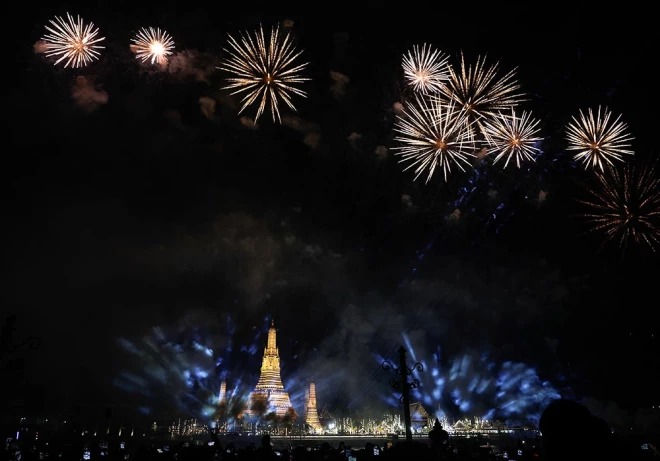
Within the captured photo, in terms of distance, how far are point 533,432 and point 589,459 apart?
171139mm

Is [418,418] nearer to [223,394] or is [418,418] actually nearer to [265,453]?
[223,394]

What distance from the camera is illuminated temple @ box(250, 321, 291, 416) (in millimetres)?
147125

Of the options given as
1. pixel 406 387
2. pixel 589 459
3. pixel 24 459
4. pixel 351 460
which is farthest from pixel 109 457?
pixel 589 459

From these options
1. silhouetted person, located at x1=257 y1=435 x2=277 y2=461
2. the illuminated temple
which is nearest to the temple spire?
the illuminated temple

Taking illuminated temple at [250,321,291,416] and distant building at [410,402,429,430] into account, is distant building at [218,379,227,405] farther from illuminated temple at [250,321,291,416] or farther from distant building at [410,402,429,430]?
distant building at [410,402,429,430]

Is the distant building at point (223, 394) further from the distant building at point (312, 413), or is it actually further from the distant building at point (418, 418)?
the distant building at point (418, 418)

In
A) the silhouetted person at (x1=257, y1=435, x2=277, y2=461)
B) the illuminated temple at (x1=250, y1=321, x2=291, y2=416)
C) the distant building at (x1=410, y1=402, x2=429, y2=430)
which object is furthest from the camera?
the distant building at (x1=410, y1=402, x2=429, y2=430)

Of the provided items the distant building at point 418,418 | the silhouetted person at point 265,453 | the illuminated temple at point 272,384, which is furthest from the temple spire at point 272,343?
the silhouetted person at point 265,453

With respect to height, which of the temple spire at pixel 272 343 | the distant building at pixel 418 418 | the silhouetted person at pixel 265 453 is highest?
the temple spire at pixel 272 343

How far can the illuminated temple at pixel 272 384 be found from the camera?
147125 millimetres

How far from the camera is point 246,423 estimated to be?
490 ft

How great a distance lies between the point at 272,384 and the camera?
490 ft

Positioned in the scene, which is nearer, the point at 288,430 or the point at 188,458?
the point at 188,458

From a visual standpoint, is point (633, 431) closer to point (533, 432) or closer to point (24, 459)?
point (533, 432)
